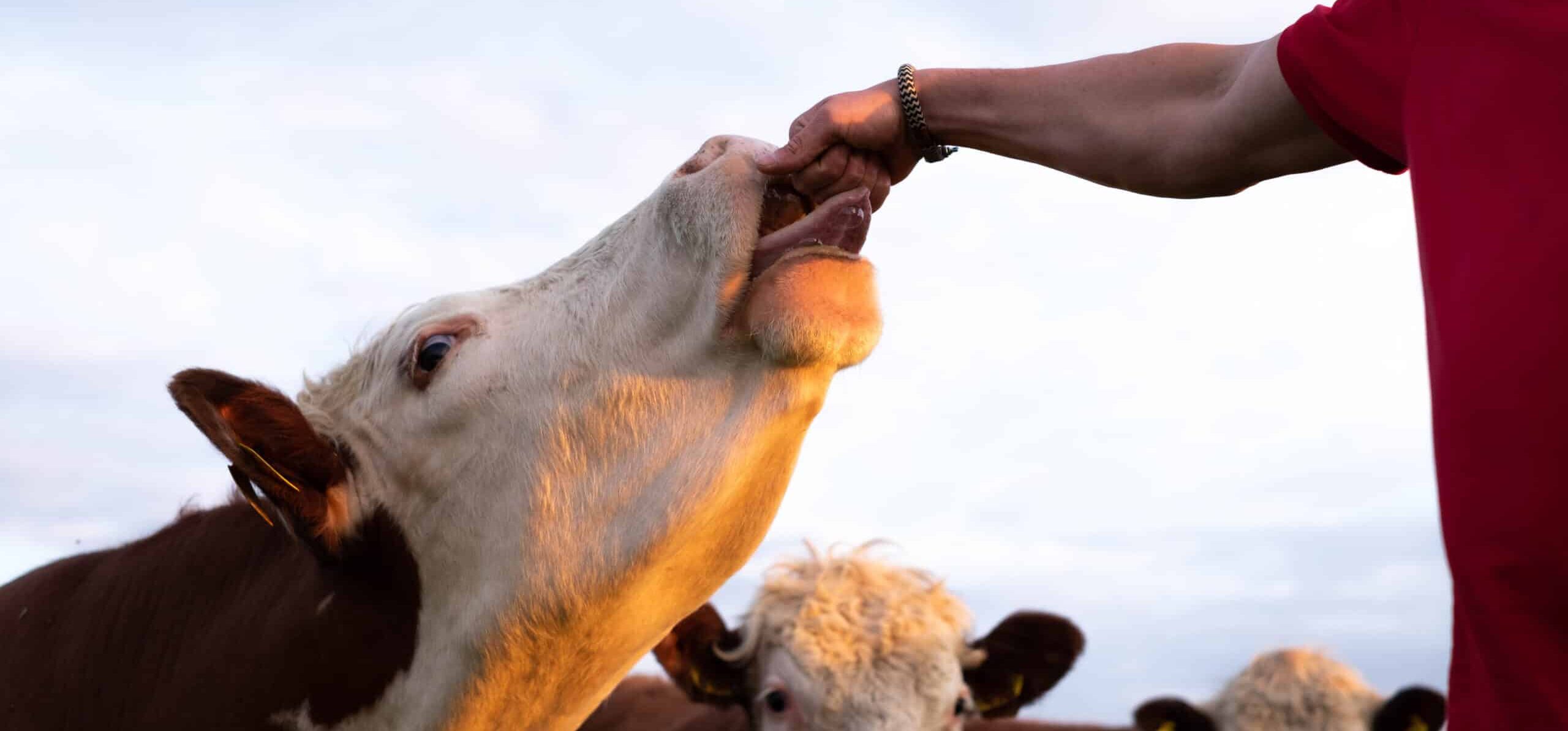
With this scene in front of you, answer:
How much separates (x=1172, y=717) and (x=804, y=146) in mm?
6567

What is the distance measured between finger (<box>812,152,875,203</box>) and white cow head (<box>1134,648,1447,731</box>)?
6.23 metres

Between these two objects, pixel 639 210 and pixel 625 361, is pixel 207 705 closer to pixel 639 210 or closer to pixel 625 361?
pixel 625 361

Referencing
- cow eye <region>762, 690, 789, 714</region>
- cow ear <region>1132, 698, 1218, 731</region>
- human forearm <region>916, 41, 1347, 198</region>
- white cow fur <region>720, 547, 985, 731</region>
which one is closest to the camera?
human forearm <region>916, 41, 1347, 198</region>

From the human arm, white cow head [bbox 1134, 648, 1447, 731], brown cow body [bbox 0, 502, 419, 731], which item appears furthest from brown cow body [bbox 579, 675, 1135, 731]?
the human arm

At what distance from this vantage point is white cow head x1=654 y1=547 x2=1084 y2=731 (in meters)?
6.41

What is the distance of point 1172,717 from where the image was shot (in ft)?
28.4

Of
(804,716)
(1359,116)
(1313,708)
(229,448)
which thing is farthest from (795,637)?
(1359,116)

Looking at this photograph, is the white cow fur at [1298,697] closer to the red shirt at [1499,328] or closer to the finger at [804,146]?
the finger at [804,146]

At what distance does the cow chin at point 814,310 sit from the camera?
2.87m

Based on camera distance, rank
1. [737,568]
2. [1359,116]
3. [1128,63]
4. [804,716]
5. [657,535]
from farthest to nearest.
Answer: [804,716]
[737,568]
[657,535]
[1128,63]
[1359,116]

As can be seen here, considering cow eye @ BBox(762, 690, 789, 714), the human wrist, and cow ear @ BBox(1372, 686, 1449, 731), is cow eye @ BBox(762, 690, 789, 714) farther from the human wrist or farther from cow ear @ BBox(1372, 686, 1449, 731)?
the human wrist

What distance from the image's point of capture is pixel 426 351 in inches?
136

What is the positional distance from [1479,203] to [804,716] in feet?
16.6

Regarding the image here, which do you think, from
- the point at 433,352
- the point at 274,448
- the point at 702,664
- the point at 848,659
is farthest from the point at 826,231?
the point at 702,664
